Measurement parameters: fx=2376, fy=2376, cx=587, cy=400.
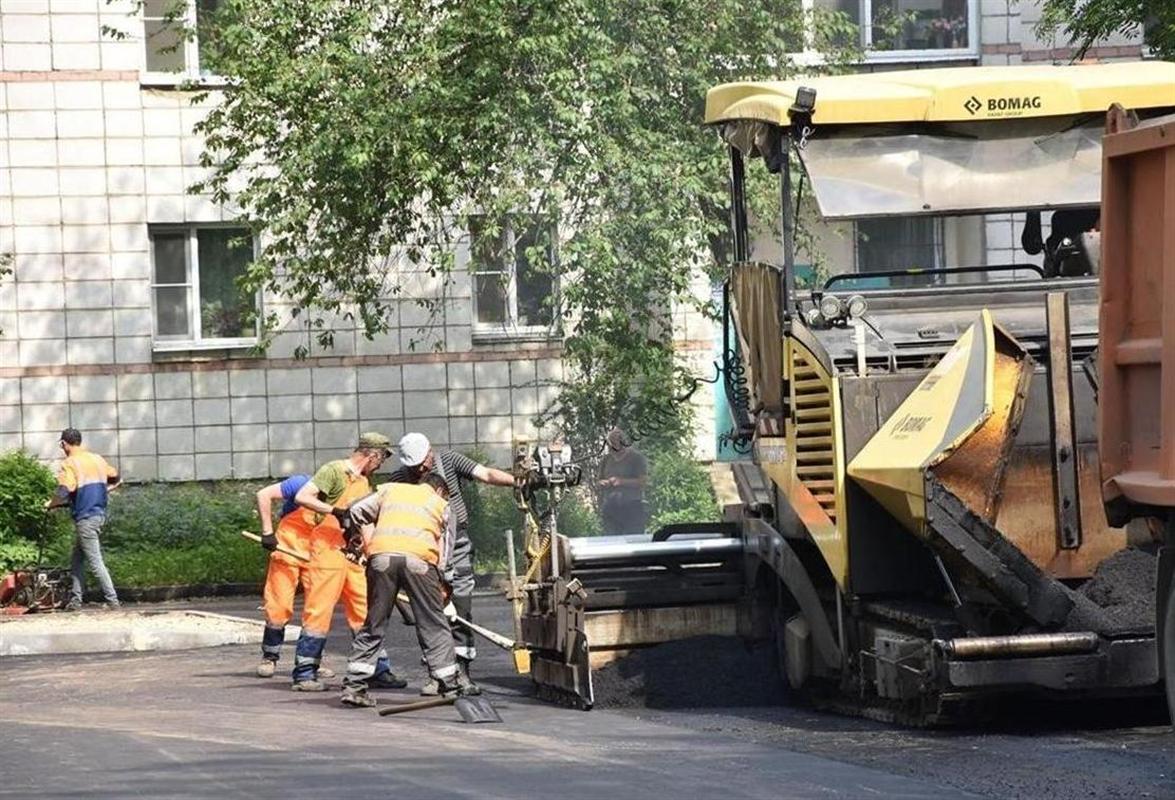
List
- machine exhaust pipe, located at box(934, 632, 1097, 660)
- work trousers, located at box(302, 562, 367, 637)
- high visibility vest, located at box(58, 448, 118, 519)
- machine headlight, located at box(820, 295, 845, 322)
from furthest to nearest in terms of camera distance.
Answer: high visibility vest, located at box(58, 448, 118, 519) < work trousers, located at box(302, 562, 367, 637) < machine headlight, located at box(820, 295, 845, 322) < machine exhaust pipe, located at box(934, 632, 1097, 660)

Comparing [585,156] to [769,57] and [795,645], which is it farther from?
[795,645]

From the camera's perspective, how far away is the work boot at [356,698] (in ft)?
39.7

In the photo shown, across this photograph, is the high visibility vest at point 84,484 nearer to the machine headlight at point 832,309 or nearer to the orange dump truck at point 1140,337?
the machine headlight at point 832,309

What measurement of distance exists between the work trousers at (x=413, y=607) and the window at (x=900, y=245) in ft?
8.80

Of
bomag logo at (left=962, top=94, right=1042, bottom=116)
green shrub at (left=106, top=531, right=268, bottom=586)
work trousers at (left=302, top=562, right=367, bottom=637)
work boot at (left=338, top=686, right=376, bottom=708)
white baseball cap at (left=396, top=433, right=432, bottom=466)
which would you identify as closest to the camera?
A: bomag logo at (left=962, top=94, right=1042, bottom=116)

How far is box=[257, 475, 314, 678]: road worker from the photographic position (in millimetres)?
13961

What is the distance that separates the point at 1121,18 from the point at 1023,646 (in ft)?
25.4

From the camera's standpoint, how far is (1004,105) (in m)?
11.1

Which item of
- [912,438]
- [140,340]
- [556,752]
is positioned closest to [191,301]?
[140,340]

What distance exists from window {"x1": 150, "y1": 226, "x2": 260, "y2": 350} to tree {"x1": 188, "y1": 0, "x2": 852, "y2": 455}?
4431mm

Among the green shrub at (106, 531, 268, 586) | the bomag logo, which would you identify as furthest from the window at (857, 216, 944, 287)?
the green shrub at (106, 531, 268, 586)

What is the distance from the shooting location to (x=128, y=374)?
24.7 m

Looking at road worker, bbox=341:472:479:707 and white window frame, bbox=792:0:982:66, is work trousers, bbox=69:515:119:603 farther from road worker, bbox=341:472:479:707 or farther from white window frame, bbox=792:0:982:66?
white window frame, bbox=792:0:982:66

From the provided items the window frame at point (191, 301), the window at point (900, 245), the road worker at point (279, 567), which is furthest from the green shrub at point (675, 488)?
the window at point (900, 245)
